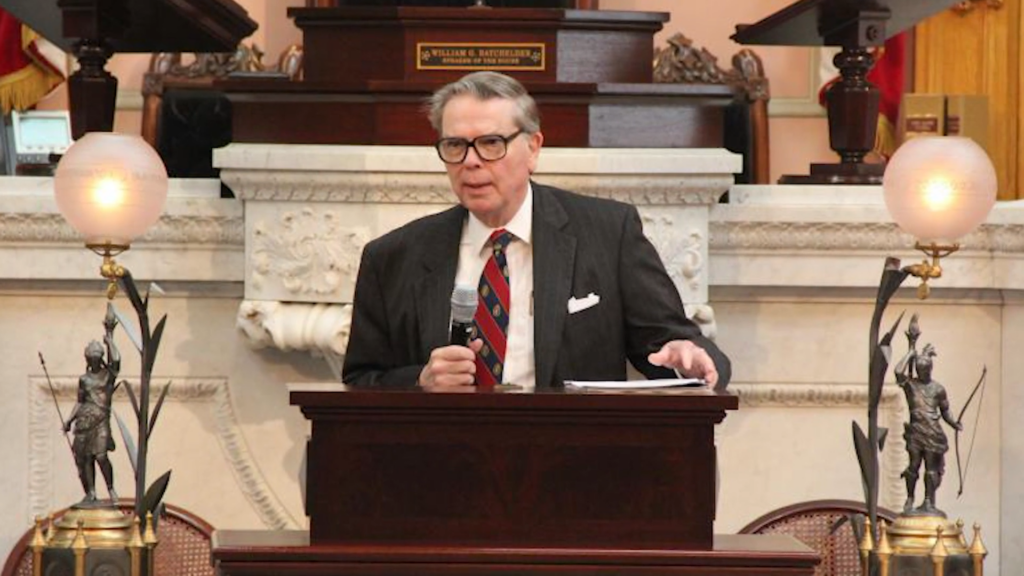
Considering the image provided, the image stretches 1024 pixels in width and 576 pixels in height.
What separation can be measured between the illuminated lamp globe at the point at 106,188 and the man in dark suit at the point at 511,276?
0.53m

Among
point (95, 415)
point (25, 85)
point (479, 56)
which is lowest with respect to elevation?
point (95, 415)

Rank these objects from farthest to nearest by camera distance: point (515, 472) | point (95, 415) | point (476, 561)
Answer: point (95, 415)
point (515, 472)
point (476, 561)

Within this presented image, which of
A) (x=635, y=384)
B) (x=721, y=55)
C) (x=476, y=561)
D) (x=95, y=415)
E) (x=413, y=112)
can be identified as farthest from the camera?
(x=721, y=55)

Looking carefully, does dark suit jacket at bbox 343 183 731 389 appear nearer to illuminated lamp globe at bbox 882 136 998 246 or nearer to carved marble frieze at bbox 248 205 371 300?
illuminated lamp globe at bbox 882 136 998 246

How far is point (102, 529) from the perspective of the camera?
4305 millimetres

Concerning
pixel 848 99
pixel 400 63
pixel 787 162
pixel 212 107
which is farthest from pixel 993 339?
pixel 787 162

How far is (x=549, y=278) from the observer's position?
4.64 m

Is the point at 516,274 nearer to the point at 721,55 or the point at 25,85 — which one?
the point at 25,85

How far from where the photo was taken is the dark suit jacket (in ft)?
15.1

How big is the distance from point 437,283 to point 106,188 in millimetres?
775

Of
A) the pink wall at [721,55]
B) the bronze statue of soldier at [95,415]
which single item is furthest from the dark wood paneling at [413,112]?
the pink wall at [721,55]

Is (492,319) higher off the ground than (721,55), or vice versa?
(721,55)

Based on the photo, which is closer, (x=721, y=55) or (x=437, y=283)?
(x=437, y=283)

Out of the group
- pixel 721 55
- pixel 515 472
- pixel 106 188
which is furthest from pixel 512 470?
pixel 721 55
